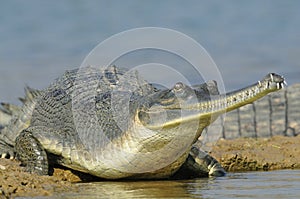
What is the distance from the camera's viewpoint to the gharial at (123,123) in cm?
571

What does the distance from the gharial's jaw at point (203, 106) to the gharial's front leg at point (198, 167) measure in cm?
158

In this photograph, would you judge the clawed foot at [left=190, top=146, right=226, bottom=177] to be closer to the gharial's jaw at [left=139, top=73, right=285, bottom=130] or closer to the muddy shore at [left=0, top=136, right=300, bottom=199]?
the muddy shore at [left=0, top=136, right=300, bottom=199]

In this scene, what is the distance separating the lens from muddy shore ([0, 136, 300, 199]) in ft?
18.7

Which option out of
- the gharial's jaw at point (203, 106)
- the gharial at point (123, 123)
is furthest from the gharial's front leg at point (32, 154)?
the gharial's jaw at point (203, 106)

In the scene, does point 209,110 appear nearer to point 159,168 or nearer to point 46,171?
point 159,168

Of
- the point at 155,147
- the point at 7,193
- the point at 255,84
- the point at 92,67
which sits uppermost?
the point at 92,67

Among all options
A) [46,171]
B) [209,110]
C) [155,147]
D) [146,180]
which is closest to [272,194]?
[209,110]

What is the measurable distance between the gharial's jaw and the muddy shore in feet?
3.55

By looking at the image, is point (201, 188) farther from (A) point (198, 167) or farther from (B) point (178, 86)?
(A) point (198, 167)

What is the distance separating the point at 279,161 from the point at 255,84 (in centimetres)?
429

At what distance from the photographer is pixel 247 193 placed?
17.7 ft

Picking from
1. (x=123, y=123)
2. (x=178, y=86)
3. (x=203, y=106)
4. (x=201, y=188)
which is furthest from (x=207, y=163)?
(x=203, y=106)

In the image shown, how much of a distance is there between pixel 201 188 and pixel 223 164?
276cm

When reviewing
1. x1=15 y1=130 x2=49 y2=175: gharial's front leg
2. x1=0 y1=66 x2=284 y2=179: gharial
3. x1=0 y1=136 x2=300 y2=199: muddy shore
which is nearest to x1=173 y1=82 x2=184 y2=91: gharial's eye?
x1=0 y1=66 x2=284 y2=179: gharial
